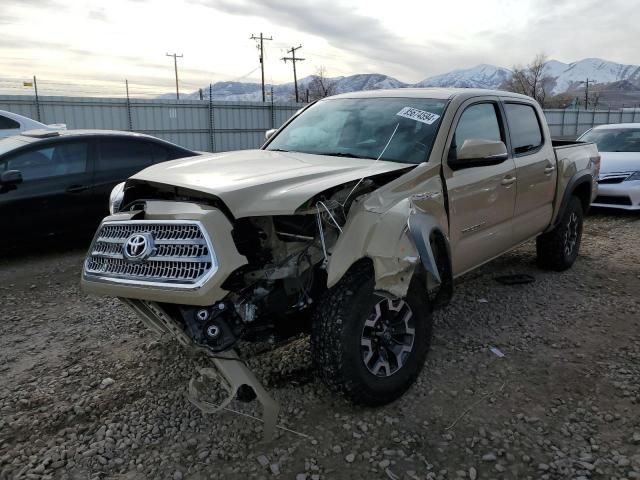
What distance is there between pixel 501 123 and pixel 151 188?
293 centimetres

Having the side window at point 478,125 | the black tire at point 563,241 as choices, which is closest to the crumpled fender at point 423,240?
the side window at point 478,125

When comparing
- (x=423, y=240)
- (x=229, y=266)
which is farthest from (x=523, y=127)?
(x=229, y=266)

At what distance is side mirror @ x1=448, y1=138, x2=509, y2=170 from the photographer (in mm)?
3615

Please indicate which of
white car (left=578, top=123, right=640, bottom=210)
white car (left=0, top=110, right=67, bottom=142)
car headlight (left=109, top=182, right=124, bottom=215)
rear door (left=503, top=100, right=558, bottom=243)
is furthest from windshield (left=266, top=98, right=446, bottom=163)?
white car (left=0, top=110, right=67, bottom=142)

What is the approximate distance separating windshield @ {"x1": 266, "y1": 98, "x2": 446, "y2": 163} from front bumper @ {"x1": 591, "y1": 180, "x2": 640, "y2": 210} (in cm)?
617

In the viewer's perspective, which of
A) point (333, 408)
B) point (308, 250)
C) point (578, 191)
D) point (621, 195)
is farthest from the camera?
point (621, 195)

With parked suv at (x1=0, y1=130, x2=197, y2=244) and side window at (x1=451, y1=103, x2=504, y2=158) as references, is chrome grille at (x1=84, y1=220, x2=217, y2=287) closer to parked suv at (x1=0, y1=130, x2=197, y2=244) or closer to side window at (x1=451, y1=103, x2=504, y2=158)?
side window at (x1=451, y1=103, x2=504, y2=158)

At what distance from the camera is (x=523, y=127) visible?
493 centimetres

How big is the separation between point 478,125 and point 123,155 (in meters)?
4.42

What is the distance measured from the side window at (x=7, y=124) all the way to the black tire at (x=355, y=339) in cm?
922

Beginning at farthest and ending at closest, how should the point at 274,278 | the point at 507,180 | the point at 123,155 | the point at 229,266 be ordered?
the point at 123,155, the point at 507,180, the point at 274,278, the point at 229,266

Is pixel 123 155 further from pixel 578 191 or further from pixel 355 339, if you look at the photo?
pixel 578 191

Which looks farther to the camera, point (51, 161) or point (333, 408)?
point (51, 161)

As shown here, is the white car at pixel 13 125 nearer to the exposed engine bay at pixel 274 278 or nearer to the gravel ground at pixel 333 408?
the gravel ground at pixel 333 408
